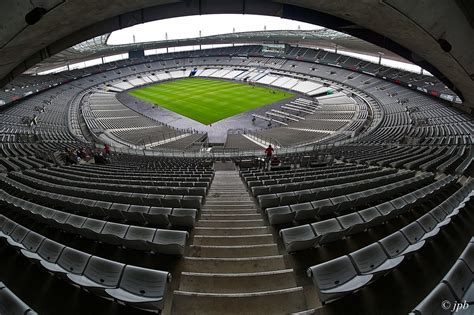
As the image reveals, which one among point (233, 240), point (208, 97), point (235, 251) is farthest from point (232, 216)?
point (208, 97)

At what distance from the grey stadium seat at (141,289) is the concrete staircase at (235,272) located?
0.85 feet

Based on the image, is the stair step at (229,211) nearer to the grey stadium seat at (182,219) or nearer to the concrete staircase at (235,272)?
the concrete staircase at (235,272)

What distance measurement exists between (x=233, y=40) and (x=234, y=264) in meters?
65.3

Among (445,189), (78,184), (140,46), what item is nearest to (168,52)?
(140,46)

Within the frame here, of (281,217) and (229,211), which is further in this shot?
(229,211)

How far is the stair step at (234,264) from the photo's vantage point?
4141 millimetres

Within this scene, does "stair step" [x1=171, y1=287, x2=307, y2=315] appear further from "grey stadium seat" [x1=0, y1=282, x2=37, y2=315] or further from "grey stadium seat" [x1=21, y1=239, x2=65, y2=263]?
"grey stadium seat" [x1=21, y1=239, x2=65, y2=263]

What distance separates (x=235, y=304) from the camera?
3.25 m

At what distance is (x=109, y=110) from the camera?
40.2 meters

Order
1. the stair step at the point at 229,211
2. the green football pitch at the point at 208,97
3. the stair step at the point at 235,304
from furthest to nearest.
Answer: the green football pitch at the point at 208,97 → the stair step at the point at 229,211 → the stair step at the point at 235,304

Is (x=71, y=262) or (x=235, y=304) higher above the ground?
(x=71, y=262)

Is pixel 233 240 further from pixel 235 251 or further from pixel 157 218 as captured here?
pixel 157 218

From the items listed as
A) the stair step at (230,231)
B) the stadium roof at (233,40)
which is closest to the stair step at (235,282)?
the stair step at (230,231)

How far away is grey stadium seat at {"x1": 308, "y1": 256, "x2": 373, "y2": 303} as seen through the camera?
312 cm
